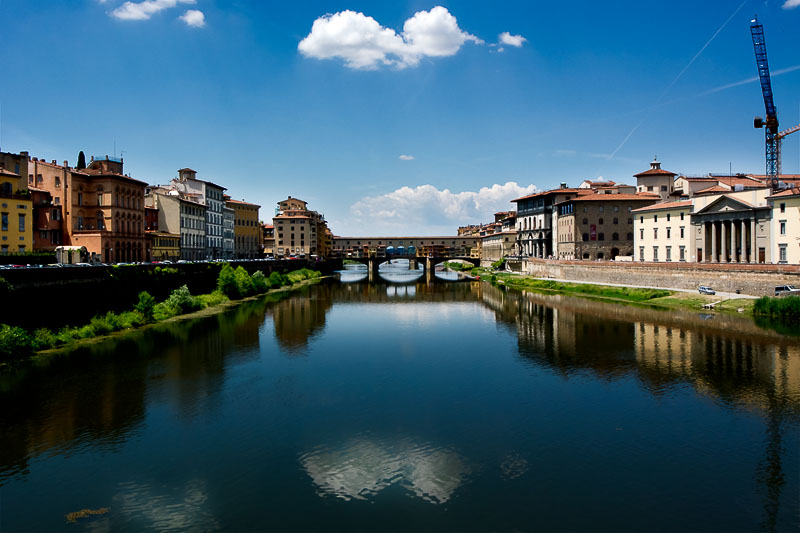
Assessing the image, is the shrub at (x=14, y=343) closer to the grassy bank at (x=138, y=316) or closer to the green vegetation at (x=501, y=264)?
the grassy bank at (x=138, y=316)

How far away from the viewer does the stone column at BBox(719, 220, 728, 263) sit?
2360 inches

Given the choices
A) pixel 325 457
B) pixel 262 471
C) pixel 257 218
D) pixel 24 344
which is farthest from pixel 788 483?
pixel 257 218

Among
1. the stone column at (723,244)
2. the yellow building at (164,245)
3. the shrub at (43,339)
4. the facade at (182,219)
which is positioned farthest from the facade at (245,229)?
the stone column at (723,244)

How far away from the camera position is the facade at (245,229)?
379 ft

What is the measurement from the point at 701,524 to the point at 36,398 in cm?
2467

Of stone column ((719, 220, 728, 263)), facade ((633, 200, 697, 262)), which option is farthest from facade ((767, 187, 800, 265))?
facade ((633, 200, 697, 262))

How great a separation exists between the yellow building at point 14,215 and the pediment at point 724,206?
229 ft

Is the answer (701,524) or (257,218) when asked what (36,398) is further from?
(257,218)

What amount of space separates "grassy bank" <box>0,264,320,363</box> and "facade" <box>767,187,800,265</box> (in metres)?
55.4

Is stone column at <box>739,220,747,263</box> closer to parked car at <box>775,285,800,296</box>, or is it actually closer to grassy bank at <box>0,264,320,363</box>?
parked car at <box>775,285,800,296</box>

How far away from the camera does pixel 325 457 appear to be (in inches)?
700

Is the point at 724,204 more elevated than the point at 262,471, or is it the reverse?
the point at 724,204

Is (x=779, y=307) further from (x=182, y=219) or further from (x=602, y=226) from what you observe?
(x=182, y=219)

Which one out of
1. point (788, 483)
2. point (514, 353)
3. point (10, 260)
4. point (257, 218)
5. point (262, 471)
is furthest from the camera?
point (257, 218)
